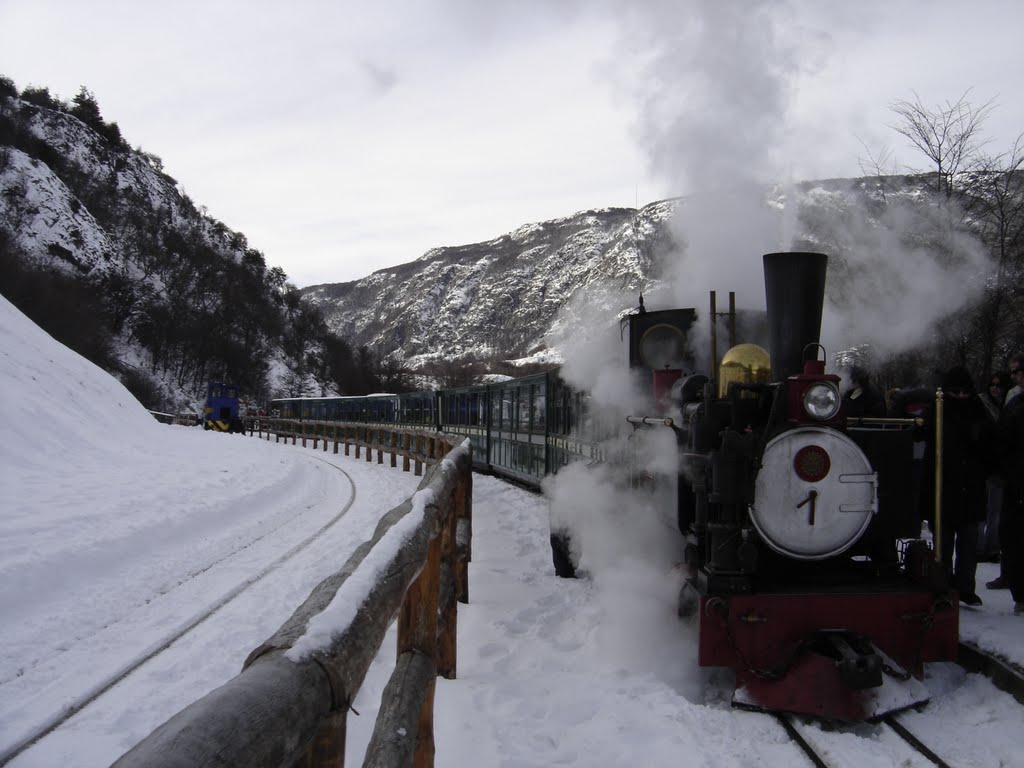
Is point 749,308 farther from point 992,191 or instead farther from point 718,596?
point 992,191

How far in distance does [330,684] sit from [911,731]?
3612mm

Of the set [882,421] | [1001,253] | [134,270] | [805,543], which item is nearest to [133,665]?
[805,543]

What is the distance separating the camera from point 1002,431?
207 inches

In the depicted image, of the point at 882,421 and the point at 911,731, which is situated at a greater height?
the point at 882,421

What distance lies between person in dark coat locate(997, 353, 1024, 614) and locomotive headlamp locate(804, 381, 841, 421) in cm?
207

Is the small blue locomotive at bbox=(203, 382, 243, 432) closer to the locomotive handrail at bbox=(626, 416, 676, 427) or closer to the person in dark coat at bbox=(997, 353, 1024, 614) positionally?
the locomotive handrail at bbox=(626, 416, 676, 427)

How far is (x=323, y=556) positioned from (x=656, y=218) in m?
6.12

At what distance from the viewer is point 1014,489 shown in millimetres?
5141

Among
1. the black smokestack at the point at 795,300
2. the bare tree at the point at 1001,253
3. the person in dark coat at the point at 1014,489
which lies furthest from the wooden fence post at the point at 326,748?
the bare tree at the point at 1001,253

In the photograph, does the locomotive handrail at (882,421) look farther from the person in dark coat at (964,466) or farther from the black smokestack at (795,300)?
the person in dark coat at (964,466)

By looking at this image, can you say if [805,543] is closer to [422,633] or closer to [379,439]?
[422,633]

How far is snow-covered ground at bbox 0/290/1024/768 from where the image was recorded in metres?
3.53

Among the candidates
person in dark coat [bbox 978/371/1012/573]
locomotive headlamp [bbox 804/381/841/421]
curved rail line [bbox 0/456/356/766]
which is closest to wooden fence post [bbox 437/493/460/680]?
curved rail line [bbox 0/456/356/766]

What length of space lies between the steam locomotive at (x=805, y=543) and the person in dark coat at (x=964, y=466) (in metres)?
1.17
